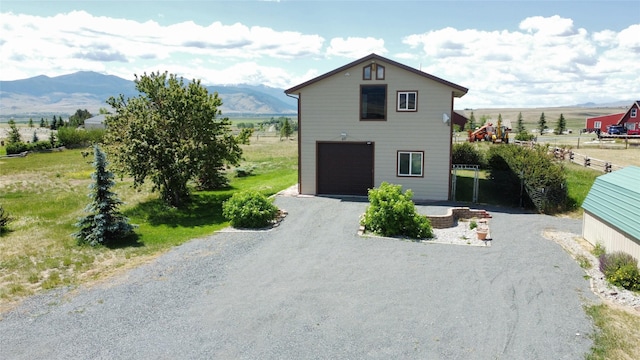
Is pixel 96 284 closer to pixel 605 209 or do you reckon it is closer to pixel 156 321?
pixel 156 321

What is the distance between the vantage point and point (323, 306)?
35.9 feet

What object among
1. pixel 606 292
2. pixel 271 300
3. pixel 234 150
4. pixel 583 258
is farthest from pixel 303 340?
pixel 234 150

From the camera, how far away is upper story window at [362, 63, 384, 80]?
22.3 m

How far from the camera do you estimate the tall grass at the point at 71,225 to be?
1380 centimetres

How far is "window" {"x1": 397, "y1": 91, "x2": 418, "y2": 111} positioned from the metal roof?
8557mm

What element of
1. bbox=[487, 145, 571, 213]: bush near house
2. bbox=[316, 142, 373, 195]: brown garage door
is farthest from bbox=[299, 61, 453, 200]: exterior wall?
bbox=[487, 145, 571, 213]: bush near house

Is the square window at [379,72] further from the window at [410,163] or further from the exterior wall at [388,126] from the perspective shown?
the window at [410,163]

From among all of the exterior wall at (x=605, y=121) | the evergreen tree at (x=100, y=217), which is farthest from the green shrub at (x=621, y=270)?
the exterior wall at (x=605, y=121)

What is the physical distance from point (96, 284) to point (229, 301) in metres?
4.10

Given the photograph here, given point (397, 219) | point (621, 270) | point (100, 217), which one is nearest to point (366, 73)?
point (397, 219)

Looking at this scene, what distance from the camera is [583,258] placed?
1451cm

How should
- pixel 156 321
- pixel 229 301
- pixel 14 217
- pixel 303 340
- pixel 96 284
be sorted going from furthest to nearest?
pixel 14 217
pixel 96 284
pixel 229 301
pixel 156 321
pixel 303 340

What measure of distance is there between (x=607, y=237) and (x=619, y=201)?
3.91ft

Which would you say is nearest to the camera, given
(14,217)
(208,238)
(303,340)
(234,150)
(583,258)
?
(303,340)
